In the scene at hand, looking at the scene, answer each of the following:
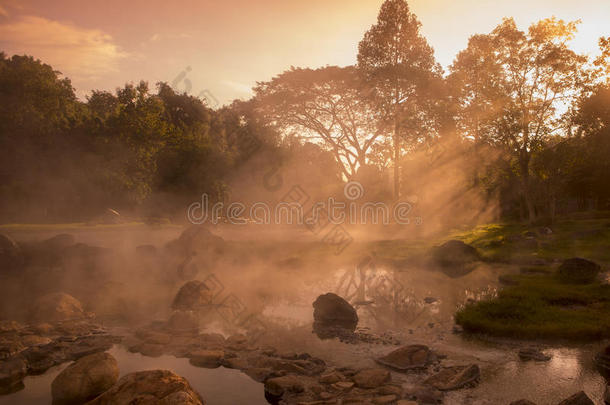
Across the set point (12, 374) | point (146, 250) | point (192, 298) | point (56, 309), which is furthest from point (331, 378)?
point (146, 250)

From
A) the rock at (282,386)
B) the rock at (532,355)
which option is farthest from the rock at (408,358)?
the rock at (282,386)

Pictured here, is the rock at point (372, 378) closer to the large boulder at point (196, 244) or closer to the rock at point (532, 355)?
the rock at point (532, 355)

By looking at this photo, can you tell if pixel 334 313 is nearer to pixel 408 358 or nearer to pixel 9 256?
pixel 408 358

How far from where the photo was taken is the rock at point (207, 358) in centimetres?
1053

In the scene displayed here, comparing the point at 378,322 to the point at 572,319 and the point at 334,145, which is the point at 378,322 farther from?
the point at 334,145

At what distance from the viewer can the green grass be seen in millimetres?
12148

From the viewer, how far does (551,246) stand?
2767 cm

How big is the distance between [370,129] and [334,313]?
31.6 meters

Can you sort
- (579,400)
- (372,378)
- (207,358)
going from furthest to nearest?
1. (207,358)
2. (372,378)
3. (579,400)

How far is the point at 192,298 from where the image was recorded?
16.4 meters

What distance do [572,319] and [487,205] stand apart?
141 feet

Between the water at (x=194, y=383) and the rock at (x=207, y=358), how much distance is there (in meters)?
0.18

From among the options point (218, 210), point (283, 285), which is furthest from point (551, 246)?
point (218, 210)

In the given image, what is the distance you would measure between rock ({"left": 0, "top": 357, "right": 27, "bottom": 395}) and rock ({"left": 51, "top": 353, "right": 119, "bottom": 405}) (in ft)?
4.19
